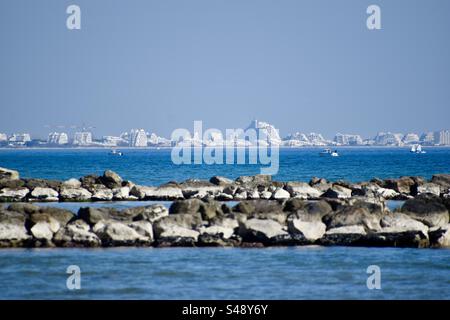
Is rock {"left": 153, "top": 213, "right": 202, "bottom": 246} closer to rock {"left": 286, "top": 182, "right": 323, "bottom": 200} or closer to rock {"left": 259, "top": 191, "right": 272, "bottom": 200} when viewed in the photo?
rock {"left": 259, "top": 191, "right": 272, "bottom": 200}

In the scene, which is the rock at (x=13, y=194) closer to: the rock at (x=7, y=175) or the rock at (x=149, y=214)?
the rock at (x=7, y=175)

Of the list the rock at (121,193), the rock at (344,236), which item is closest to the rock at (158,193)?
the rock at (121,193)

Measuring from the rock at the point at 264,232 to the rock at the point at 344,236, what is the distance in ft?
3.65

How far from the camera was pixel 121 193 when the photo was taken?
38.7 metres

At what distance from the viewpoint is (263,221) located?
24.2 m

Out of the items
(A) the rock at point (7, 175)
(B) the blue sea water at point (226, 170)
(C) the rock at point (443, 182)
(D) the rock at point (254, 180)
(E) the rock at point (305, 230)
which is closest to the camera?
(E) the rock at point (305, 230)

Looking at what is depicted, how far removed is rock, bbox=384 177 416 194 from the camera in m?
40.3

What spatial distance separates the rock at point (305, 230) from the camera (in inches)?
937

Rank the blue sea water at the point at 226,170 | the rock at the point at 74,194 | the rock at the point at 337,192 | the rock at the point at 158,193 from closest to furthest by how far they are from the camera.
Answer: the rock at the point at 337,192, the rock at the point at 74,194, the rock at the point at 158,193, the blue sea water at the point at 226,170

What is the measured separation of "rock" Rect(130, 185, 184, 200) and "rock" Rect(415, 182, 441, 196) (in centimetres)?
1121
